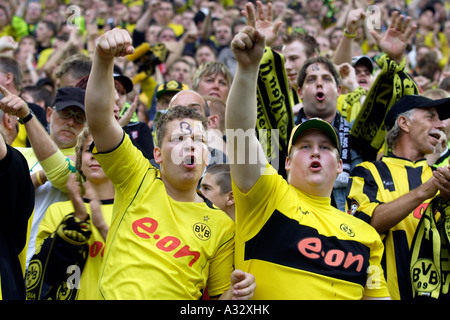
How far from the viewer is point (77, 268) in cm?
356

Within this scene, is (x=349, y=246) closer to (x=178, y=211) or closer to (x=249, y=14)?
(x=178, y=211)

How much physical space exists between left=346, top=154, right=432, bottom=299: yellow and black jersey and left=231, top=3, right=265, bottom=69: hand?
1.64m

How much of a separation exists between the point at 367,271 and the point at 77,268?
1.74 m

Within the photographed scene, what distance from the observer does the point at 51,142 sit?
4.02 meters

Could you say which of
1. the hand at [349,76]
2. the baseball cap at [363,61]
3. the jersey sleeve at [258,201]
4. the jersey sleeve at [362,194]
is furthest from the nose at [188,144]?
the baseball cap at [363,61]

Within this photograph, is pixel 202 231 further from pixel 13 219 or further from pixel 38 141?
pixel 38 141

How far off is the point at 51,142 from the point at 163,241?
4.51 ft

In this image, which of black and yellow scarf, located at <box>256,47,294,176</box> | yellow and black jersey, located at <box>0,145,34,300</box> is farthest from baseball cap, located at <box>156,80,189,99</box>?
yellow and black jersey, located at <box>0,145,34,300</box>

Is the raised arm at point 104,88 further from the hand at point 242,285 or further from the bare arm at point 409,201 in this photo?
the bare arm at point 409,201

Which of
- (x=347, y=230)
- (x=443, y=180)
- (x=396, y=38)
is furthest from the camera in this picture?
(x=396, y=38)

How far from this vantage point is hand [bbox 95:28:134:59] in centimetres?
280

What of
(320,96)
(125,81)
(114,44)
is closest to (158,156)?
(114,44)

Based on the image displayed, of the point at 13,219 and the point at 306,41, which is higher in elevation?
the point at 306,41
